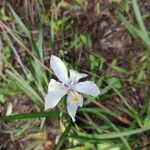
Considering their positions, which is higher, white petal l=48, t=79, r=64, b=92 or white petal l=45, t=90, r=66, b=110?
white petal l=48, t=79, r=64, b=92

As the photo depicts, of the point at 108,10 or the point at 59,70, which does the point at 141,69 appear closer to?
the point at 108,10

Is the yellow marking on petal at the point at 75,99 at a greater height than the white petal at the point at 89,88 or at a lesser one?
lesser

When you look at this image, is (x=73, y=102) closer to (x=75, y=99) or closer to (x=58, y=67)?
(x=75, y=99)

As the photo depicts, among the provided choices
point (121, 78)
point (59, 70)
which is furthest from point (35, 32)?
point (59, 70)

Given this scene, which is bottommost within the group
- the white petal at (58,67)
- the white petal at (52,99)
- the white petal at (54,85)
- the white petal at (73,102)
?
the white petal at (73,102)

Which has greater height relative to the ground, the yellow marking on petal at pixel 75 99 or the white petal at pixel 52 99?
the white petal at pixel 52 99

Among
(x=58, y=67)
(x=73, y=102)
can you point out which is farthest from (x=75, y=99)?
(x=58, y=67)
